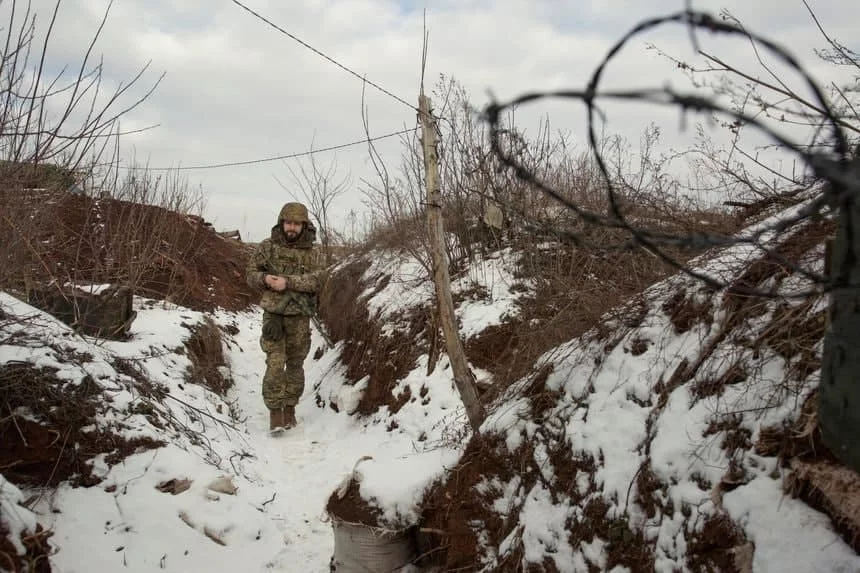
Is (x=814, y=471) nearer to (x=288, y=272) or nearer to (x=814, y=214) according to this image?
(x=814, y=214)

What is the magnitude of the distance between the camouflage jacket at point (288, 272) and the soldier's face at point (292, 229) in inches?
2.9

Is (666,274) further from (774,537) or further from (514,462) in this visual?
(774,537)

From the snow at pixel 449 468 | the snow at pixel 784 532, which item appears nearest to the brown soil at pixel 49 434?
the snow at pixel 449 468

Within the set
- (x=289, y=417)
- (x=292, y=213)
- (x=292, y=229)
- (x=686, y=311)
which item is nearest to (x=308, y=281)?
(x=292, y=229)

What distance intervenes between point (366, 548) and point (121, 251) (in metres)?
7.23

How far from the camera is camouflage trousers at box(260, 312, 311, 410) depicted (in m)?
5.77

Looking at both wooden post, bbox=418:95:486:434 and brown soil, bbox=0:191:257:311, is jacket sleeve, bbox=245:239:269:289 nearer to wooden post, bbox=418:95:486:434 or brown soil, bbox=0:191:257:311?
A: brown soil, bbox=0:191:257:311

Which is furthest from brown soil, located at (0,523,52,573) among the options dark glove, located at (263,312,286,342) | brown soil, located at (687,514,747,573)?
dark glove, located at (263,312,286,342)

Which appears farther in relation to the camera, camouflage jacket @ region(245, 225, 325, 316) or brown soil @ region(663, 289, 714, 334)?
camouflage jacket @ region(245, 225, 325, 316)

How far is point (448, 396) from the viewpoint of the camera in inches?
204

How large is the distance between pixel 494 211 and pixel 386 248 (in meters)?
2.90

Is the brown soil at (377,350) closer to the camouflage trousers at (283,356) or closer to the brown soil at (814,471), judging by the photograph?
the camouflage trousers at (283,356)

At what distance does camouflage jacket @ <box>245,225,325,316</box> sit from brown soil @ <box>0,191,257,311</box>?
1593 millimetres

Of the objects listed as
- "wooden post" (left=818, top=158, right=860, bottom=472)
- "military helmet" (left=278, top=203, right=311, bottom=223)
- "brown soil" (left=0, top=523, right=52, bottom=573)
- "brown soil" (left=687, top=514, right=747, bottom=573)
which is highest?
"military helmet" (left=278, top=203, right=311, bottom=223)
